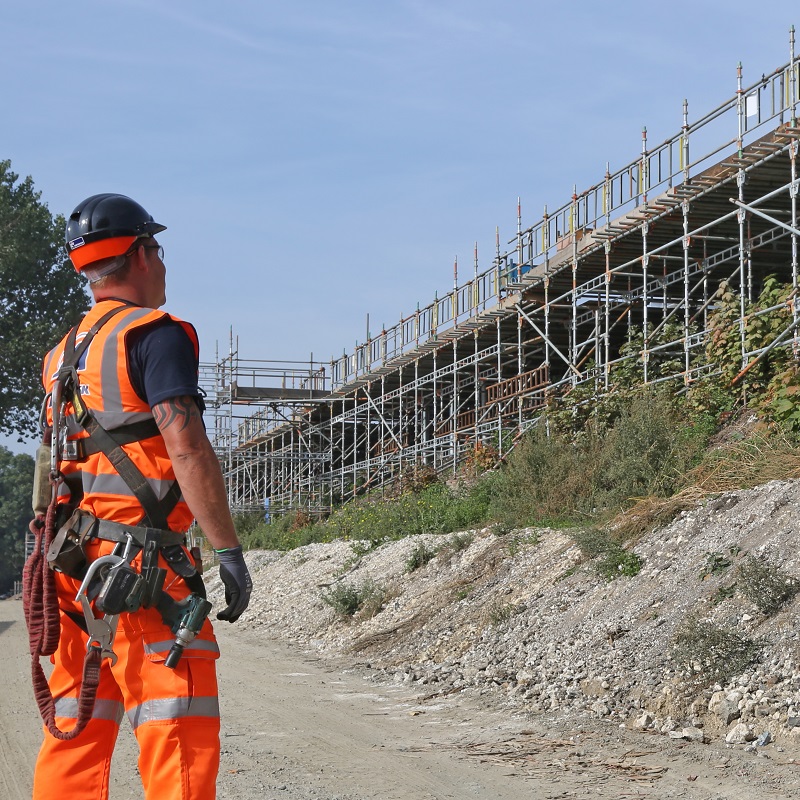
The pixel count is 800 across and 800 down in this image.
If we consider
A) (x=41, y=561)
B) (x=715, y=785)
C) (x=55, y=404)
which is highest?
(x=55, y=404)

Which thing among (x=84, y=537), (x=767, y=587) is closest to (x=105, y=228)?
(x=84, y=537)

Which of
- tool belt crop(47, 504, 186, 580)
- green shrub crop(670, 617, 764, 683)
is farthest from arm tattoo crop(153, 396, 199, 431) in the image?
green shrub crop(670, 617, 764, 683)

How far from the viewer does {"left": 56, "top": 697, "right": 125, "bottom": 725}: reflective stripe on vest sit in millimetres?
3432

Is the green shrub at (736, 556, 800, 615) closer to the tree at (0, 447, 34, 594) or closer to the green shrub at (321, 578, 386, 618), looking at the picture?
the green shrub at (321, 578, 386, 618)

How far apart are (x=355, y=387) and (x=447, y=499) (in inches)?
759

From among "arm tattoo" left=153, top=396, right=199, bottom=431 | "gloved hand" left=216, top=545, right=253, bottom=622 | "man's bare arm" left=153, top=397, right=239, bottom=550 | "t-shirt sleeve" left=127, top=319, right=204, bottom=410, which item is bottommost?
"gloved hand" left=216, top=545, right=253, bottom=622

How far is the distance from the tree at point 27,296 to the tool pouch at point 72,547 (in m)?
41.8

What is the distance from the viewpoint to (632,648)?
9.00 meters

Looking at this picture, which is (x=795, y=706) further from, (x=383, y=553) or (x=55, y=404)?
(x=383, y=553)

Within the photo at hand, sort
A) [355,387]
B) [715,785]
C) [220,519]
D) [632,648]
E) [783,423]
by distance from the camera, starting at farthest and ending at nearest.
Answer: [355,387], [783,423], [632,648], [715,785], [220,519]

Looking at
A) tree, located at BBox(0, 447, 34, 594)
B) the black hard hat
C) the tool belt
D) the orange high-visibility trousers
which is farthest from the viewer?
tree, located at BBox(0, 447, 34, 594)

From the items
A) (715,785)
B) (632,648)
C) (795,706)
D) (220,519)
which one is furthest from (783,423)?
(220,519)

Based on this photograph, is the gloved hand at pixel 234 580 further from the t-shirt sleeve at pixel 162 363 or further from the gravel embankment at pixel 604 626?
the gravel embankment at pixel 604 626

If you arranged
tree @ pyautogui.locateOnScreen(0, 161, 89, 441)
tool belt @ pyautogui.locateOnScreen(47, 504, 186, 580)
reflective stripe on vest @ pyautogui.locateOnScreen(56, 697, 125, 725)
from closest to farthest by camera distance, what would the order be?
tool belt @ pyautogui.locateOnScreen(47, 504, 186, 580), reflective stripe on vest @ pyautogui.locateOnScreen(56, 697, 125, 725), tree @ pyautogui.locateOnScreen(0, 161, 89, 441)
